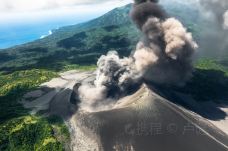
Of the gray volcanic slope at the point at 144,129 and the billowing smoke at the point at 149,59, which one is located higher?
the billowing smoke at the point at 149,59

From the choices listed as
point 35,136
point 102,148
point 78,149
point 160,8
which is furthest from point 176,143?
point 160,8

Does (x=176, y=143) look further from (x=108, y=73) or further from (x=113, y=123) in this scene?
(x=108, y=73)

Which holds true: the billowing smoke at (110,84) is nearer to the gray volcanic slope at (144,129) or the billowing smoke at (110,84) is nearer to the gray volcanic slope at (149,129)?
the gray volcanic slope at (144,129)

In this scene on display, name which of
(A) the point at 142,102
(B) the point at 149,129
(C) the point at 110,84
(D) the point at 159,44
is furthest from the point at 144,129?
(D) the point at 159,44

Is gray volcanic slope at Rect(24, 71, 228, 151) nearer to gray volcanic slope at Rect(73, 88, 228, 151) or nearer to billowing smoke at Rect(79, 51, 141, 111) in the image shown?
gray volcanic slope at Rect(73, 88, 228, 151)

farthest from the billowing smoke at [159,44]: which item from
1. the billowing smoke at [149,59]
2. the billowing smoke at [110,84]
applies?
the billowing smoke at [110,84]

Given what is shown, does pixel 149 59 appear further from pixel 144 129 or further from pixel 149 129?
pixel 149 129

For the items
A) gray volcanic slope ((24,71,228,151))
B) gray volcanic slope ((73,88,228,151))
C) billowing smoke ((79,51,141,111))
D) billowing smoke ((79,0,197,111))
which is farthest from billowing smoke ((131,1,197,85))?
gray volcanic slope ((73,88,228,151))

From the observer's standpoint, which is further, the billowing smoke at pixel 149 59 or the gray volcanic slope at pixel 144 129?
the billowing smoke at pixel 149 59
